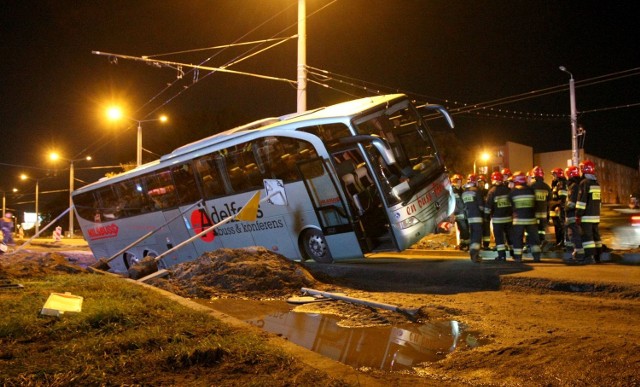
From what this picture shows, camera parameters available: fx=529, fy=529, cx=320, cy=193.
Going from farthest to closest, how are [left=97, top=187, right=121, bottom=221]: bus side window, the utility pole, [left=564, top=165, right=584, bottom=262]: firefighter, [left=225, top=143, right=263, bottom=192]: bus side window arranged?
[left=97, top=187, right=121, bottom=221]: bus side window < the utility pole < [left=225, top=143, right=263, bottom=192]: bus side window < [left=564, top=165, right=584, bottom=262]: firefighter

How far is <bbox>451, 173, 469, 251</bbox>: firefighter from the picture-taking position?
43.0 ft

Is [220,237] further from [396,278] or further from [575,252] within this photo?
[575,252]

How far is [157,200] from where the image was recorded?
52.9 ft

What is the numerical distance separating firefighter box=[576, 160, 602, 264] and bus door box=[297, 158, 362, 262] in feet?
14.2

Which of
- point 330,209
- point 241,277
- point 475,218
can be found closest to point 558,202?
point 475,218

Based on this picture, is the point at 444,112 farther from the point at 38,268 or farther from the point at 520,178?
the point at 38,268

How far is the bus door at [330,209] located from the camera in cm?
1122

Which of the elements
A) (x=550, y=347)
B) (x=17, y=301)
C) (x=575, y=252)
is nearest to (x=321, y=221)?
(x=575, y=252)

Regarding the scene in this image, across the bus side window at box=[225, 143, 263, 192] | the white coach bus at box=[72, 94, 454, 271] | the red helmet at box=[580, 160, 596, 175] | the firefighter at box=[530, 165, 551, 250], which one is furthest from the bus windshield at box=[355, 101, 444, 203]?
the bus side window at box=[225, 143, 263, 192]

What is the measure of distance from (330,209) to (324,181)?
0.63 meters

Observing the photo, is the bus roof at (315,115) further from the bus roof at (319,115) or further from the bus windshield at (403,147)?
the bus windshield at (403,147)

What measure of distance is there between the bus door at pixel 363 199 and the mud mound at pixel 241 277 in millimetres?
1822

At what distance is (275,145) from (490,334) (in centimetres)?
747

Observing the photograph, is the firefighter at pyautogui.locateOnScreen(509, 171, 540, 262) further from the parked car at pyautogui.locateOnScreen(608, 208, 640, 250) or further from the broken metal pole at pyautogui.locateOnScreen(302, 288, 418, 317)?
the broken metal pole at pyautogui.locateOnScreen(302, 288, 418, 317)
